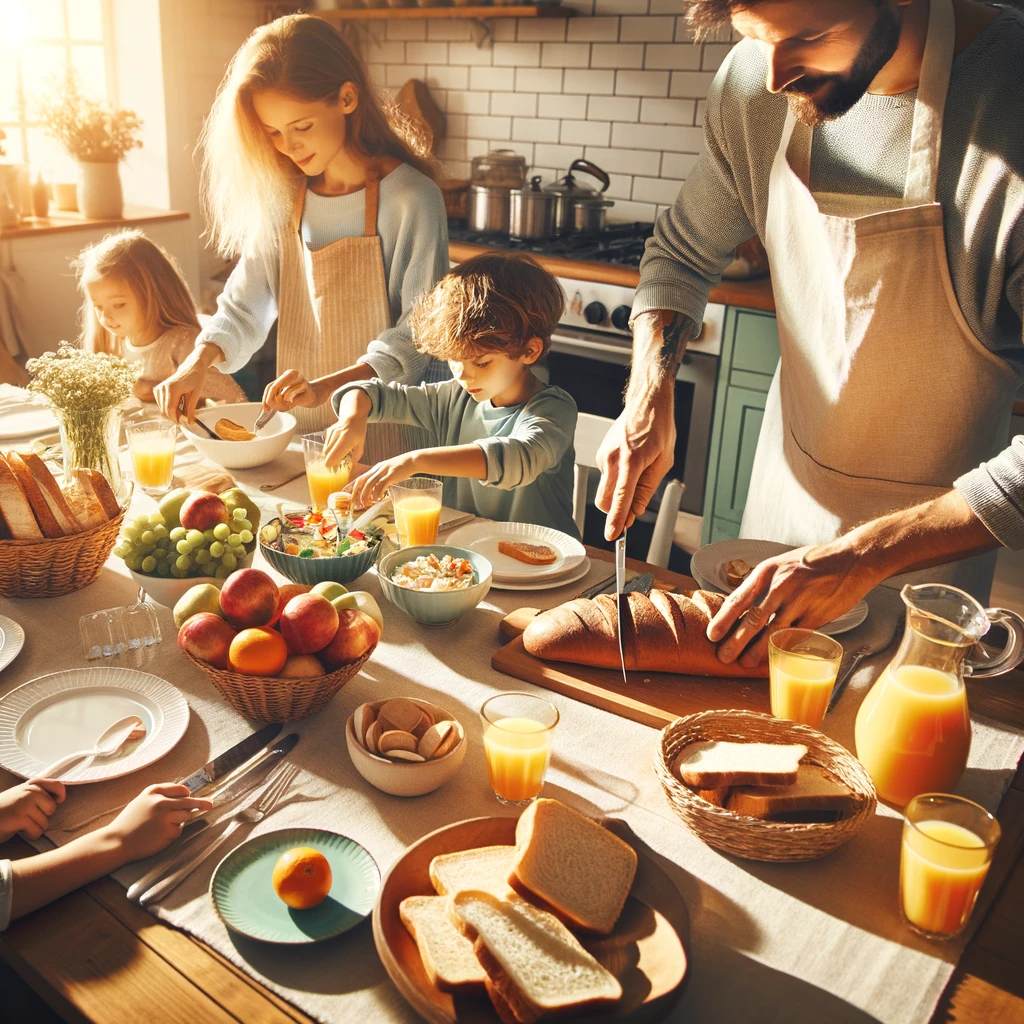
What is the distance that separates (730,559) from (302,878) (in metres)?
0.96

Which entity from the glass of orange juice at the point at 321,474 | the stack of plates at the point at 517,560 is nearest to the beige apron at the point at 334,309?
the glass of orange juice at the point at 321,474

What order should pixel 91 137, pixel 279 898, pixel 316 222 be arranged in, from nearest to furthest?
pixel 279 898, pixel 316 222, pixel 91 137

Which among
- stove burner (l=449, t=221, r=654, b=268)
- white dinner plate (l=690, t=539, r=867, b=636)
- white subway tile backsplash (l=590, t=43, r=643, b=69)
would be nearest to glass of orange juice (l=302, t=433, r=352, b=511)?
white dinner plate (l=690, t=539, r=867, b=636)

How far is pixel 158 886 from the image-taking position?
904mm

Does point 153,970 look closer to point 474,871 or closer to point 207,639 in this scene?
point 474,871

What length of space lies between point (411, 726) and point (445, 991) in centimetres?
35

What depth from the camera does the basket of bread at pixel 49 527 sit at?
139cm

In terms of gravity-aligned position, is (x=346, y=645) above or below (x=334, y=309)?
below

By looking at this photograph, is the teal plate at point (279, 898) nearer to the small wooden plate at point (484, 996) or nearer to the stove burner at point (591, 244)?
the small wooden plate at point (484, 996)

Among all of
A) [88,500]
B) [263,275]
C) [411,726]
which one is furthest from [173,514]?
[263,275]

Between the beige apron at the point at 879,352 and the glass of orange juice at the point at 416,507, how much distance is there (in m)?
0.74

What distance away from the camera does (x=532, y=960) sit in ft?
2.61

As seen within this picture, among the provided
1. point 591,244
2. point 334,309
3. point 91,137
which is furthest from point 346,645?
point 91,137

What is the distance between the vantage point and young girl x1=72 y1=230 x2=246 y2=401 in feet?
8.66
